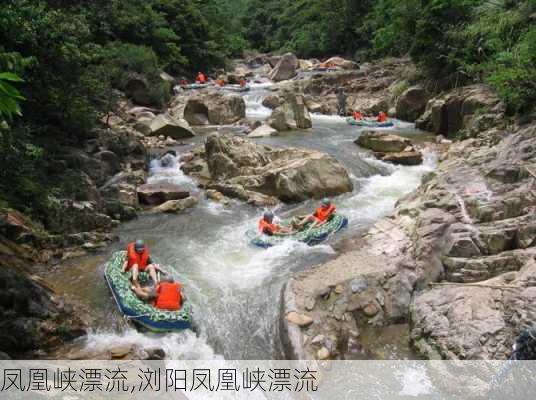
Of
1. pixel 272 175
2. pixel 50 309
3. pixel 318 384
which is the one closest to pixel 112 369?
pixel 50 309

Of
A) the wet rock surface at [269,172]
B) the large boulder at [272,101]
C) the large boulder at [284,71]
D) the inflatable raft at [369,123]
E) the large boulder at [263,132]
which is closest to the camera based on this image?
the wet rock surface at [269,172]

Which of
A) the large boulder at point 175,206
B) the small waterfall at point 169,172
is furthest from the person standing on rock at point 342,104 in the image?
the large boulder at point 175,206

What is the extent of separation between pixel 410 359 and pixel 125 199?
8.57m

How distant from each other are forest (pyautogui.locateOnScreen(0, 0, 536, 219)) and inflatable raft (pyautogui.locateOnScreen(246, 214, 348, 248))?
187 inches

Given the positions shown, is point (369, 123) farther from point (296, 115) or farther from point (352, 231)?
point (352, 231)

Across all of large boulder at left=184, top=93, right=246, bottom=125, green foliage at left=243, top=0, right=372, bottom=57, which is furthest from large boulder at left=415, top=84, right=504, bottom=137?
green foliage at left=243, top=0, right=372, bottom=57

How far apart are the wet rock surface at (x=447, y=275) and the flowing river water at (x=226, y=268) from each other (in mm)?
434

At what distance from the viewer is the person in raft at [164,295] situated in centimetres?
726

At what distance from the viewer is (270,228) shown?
32.8 feet

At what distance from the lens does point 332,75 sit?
1088 inches

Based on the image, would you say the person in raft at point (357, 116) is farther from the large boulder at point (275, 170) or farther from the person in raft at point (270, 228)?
the person in raft at point (270, 228)

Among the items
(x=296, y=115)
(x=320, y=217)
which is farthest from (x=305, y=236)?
(x=296, y=115)

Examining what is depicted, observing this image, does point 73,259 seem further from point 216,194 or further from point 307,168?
point 307,168

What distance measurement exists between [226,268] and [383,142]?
8951 mm
